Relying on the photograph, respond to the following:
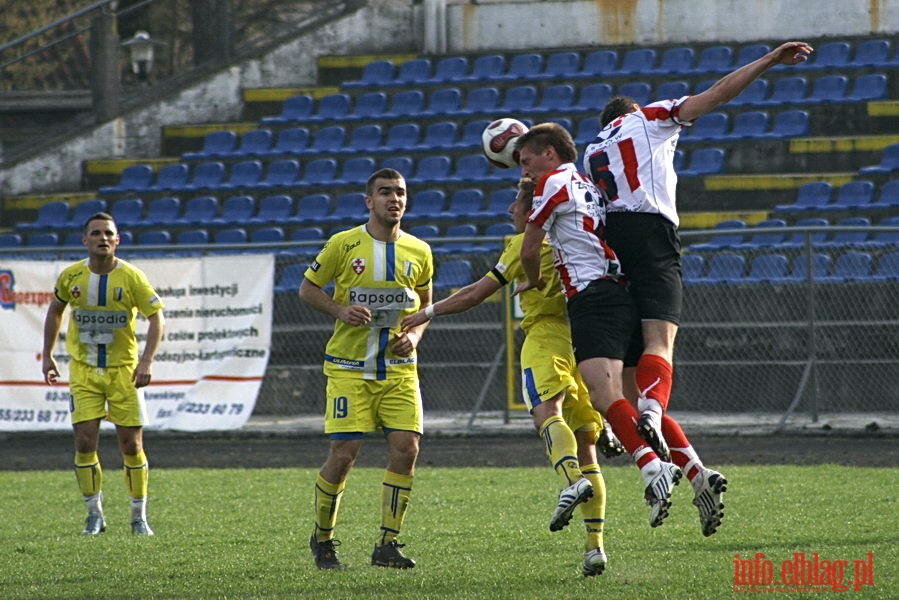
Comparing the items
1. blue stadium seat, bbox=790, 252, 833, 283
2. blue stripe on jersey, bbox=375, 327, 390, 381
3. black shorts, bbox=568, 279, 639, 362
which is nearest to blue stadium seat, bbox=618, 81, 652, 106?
blue stadium seat, bbox=790, 252, 833, 283

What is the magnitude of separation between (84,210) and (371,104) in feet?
15.9

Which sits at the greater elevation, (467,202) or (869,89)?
(869,89)

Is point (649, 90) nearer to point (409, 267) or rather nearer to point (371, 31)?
point (371, 31)

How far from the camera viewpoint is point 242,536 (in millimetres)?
8867

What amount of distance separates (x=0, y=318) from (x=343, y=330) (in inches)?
361

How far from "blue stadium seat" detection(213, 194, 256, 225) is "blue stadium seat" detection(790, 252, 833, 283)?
8586 millimetres

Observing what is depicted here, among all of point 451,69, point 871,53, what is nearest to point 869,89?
point 871,53

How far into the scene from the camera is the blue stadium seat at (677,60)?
21.4 metres

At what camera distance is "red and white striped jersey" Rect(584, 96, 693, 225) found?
6.98m

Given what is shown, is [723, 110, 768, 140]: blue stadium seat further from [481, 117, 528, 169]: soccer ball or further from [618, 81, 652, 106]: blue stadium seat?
[481, 117, 528, 169]: soccer ball

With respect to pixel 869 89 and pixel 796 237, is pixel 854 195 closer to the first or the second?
pixel 796 237

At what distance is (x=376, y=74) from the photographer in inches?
918

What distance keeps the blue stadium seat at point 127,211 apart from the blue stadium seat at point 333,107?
310 cm

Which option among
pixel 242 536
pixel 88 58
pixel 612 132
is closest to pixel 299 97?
pixel 88 58
